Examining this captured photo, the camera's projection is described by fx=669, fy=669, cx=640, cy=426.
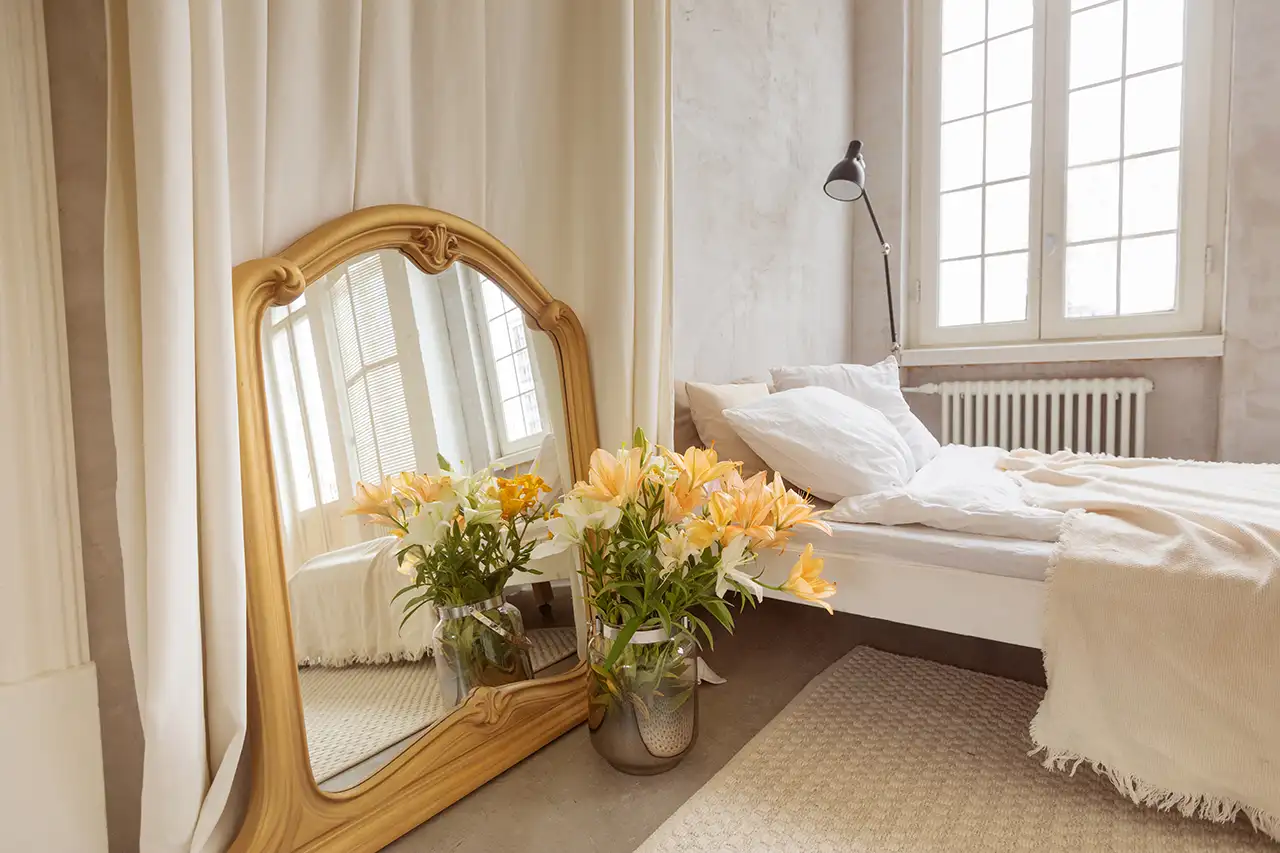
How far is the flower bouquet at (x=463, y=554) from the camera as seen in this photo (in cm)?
115

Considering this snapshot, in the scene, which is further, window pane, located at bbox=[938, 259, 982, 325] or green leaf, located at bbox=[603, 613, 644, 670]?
window pane, located at bbox=[938, 259, 982, 325]

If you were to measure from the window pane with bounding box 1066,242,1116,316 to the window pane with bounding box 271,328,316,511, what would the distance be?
306cm

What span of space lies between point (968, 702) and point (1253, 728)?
0.56m

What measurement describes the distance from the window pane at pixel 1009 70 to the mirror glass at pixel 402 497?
2.77 metres

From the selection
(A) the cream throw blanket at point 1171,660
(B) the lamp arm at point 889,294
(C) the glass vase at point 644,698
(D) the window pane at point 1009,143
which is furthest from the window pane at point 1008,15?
(C) the glass vase at point 644,698

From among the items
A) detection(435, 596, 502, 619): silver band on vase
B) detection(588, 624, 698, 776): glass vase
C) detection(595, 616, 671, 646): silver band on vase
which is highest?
detection(435, 596, 502, 619): silver band on vase

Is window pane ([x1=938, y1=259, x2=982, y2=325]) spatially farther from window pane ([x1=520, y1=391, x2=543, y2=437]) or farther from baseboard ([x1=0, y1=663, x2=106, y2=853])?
baseboard ([x1=0, y1=663, x2=106, y2=853])

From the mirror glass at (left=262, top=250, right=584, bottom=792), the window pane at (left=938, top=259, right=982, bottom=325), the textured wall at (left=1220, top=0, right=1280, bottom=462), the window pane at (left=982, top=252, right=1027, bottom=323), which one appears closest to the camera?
the mirror glass at (left=262, top=250, right=584, bottom=792)

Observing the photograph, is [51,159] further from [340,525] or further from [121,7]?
[340,525]

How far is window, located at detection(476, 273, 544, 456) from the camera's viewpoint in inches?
52.4

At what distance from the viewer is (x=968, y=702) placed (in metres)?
1.50

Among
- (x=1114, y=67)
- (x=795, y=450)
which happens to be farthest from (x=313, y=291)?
(x=1114, y=67)

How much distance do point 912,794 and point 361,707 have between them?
96 centimetres

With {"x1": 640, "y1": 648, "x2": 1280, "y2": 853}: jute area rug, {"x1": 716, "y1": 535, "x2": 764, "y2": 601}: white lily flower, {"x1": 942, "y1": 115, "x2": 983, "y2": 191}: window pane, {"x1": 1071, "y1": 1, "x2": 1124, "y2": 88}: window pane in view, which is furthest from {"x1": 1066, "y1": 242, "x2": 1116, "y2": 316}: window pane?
{"x1": 716, "y1": 535, "x2": 764, "y2": 601}: white lily flower
